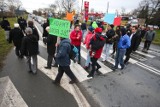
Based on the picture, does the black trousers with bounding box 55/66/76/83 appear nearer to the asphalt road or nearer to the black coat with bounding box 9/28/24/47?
the asphalt road

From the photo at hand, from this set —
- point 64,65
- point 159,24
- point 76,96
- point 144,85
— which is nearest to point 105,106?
point 76,96

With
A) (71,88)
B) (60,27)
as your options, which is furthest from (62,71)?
(60,27)

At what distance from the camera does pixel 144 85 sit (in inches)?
240

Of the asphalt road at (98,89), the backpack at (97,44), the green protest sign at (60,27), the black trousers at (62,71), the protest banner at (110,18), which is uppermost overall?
the protest banner at (110,18)

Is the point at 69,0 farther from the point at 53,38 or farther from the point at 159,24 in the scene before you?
the point at 53,38

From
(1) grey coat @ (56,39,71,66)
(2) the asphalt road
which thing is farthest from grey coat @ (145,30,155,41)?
(1) grey coat @ (56,39,71,66)

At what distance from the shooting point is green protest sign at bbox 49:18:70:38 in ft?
17.1

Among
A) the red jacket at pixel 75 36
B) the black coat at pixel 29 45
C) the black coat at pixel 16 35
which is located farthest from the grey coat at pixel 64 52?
the black coat at pixel 16 35

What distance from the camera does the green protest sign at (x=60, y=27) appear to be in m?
5.21

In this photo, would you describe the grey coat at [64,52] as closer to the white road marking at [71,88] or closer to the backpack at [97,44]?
the white road marking at [71,88]

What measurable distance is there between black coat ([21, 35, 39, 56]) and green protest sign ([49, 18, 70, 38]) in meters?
0.84

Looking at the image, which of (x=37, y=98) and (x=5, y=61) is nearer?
(x=37, y=98)

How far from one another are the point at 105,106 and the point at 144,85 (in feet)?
7.78

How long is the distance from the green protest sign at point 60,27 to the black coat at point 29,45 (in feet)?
2.76
